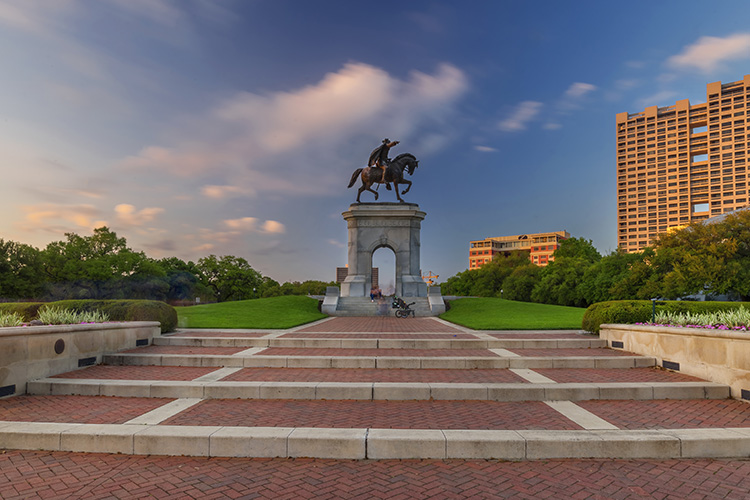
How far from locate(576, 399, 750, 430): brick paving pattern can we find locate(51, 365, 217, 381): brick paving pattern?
753 cm

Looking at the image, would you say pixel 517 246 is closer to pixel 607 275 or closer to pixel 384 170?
pixel 607 275

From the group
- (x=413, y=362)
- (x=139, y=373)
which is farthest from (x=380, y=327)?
(x=139, y=373)

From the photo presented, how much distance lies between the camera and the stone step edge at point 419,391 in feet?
24.5

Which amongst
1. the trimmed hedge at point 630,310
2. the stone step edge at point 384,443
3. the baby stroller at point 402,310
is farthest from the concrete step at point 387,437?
the baby stroller at point 402,310

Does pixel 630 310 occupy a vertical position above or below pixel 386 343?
above

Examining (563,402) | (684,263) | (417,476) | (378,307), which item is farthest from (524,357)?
(684,263)

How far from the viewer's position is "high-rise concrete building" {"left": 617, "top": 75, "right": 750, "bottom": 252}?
447ft

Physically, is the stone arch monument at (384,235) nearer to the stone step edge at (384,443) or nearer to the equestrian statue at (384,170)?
the equestrian statue at (384,170)

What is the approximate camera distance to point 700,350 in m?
8.60

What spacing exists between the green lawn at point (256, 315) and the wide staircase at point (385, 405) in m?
→ 5.57

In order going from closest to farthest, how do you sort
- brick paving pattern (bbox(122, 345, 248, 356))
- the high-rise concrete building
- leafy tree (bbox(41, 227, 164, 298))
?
brick paving pattern (bbox(122, 345, 248, 356)) < leafy tree (bbox(41, 227, 164, 298)) < the high-rise concrete building

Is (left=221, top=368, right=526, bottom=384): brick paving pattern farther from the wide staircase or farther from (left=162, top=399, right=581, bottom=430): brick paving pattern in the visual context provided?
(left=162, top=399, right=581, bottom=430): brick paving pattern

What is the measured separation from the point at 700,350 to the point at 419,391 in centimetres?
583

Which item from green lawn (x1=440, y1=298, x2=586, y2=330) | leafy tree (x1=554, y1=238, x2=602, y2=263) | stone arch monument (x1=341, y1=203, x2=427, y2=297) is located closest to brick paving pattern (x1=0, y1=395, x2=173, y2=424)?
green lawn (x1=440, y1=298, x2=586, y2=330)
